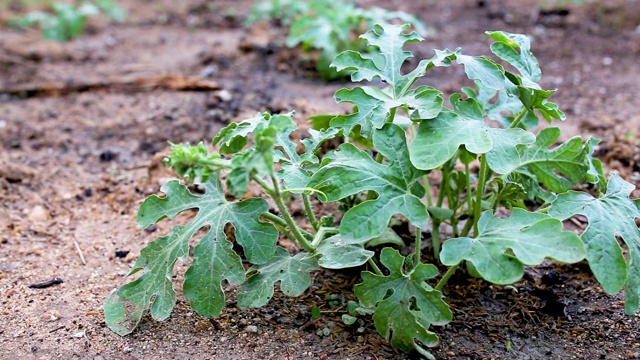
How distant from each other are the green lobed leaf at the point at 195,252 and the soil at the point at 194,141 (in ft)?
0.45

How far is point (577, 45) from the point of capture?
6.24 m

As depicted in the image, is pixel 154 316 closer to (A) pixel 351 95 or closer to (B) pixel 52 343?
(B) pixel 52 343

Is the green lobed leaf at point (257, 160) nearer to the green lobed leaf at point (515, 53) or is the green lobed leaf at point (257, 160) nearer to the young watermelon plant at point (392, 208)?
the young watermelon plant at point (392, 208)

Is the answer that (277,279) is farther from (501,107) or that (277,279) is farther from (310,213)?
(501,107)

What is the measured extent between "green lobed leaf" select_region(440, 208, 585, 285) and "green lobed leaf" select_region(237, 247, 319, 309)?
584 mm

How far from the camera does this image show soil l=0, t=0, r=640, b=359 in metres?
2.48

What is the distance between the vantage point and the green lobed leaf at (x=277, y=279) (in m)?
2.39

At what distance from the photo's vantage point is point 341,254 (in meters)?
2.35

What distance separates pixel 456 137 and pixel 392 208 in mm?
347

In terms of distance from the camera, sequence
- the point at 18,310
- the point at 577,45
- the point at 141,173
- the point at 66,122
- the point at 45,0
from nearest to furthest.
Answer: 1. the point at 18,310
2. the point at 141,173
3. the point at 66,122
4. the point at 577,45
5. the point at 45,0

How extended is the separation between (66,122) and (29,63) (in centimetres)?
171

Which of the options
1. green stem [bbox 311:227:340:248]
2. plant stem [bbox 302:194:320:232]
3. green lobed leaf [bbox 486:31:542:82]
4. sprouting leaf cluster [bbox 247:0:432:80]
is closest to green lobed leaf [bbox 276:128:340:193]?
plant stem [bbox 302:194:320:232]

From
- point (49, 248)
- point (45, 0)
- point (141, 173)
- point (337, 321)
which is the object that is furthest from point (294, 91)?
point (45, 0)

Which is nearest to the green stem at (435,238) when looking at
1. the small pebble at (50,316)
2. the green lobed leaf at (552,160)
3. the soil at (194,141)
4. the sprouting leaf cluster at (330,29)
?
the soil at (194,141)
